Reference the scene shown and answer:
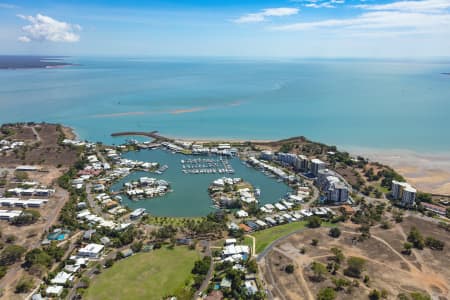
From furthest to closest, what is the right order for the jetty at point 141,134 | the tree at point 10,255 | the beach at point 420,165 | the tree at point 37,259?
the jetty at point 141,134 < the beach at point 420,165 < the tree at point 10,255 < the tree at point 37,259

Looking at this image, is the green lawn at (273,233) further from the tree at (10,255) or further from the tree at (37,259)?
the tree at (10,255)

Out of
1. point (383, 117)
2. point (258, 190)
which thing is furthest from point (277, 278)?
point (383, 117)

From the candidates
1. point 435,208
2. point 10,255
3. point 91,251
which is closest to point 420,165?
point 435,208

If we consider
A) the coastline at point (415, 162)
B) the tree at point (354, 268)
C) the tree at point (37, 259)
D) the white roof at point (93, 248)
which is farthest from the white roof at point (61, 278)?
the coastline at point (415, 162)

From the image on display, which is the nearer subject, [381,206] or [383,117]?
[381,206]

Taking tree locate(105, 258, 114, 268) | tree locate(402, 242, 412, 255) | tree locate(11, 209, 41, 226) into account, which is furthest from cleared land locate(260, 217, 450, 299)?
tree locate(11, 209, 41, 226)

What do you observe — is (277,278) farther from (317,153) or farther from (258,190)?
(317,153)

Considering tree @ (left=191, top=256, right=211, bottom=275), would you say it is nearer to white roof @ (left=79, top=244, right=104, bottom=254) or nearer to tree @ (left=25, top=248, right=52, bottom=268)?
white roof @ (left=79, top=244, right=104, bottom=254)
